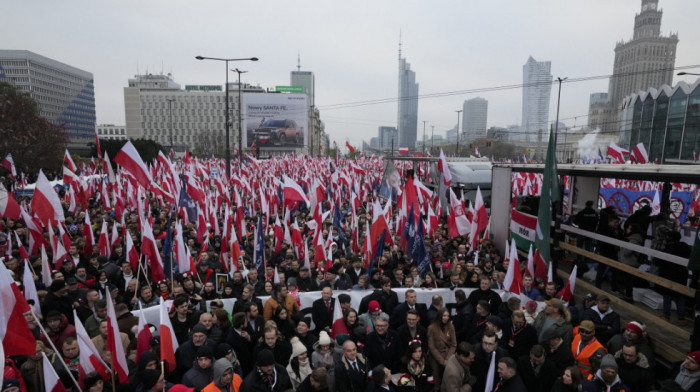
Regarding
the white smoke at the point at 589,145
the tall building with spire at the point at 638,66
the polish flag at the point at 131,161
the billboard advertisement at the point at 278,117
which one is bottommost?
the polish flag at the point at 131,161

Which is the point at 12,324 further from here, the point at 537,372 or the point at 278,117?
the point at 278,117

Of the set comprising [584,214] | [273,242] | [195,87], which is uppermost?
[195,87]

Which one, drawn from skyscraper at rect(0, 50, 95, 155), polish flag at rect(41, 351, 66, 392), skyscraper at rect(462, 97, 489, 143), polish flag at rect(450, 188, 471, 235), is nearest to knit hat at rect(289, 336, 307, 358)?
polish flag at rect(41, 351, 66, 392)

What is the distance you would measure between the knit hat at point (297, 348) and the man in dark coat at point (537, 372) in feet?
8.45

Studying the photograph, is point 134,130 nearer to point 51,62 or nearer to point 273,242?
point 51,62

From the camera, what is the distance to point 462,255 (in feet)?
33.3

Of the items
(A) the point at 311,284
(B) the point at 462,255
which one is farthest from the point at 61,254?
(B) the point at 462,255

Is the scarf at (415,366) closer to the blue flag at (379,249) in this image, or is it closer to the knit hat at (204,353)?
the knit hat at (204,353)

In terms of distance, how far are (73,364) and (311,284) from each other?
159 inches

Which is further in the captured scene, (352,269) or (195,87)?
(195,87)

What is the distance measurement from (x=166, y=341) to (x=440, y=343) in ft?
11.2

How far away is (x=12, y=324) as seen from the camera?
13.8 ft

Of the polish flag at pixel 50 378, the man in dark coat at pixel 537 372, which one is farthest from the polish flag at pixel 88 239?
the man in dark coat at pixel 537 372

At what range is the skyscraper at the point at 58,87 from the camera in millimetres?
101750
